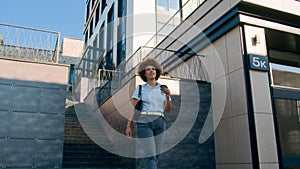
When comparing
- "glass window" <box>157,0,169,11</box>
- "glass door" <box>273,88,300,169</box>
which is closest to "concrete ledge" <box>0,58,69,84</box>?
"glass door" <box>273,88,300,169</box>

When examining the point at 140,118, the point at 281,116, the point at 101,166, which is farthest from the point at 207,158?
the point at 140,118

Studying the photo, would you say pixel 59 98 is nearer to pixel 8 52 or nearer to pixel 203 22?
pixel 8 52

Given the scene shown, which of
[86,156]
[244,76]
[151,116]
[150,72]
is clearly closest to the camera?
[151,116]

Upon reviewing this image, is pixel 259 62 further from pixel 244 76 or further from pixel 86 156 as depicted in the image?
pixel 86 156

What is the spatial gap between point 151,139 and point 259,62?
162 inches

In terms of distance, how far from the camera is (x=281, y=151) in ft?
18.7

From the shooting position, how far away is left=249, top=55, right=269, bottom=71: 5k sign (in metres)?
5.88

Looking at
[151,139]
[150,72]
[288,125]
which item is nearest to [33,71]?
[150,72]

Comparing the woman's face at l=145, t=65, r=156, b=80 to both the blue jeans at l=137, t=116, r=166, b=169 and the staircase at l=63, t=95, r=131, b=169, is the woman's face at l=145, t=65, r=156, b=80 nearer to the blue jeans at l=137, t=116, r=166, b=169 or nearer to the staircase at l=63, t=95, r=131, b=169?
the blue jeans at l=137, t=116, r=166, b=169

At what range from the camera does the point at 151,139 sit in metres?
3.00

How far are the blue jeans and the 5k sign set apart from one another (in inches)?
143

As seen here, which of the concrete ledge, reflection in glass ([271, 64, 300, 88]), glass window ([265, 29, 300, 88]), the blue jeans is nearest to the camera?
the blue jeans

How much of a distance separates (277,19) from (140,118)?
17.2 feet

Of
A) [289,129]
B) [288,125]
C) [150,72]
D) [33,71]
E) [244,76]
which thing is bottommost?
[289,129]
